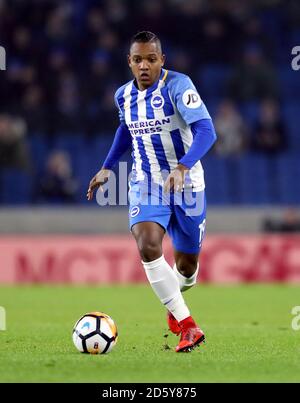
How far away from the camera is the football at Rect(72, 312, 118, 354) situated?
6883 mm

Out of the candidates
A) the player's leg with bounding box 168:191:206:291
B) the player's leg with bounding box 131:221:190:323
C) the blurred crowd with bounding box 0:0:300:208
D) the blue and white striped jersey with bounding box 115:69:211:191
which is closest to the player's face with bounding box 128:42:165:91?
the blue and white striped jersey with bounding box 115:69:211:191

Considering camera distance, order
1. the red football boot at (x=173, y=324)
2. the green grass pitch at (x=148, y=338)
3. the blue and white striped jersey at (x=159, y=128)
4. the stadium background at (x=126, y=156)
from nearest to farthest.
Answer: the green grass pitch at (x=148, y=338) < the blue and white striped jersey at (x=159, y=128) < the red football boot at (x=173, y=324) < the stadium background at (x=126, y=156)

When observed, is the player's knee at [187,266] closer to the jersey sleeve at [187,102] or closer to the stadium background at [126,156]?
the jersey sleeve at [187,102]

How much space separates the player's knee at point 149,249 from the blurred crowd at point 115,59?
9582 millimetres

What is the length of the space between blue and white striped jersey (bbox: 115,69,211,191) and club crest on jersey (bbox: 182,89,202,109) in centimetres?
8

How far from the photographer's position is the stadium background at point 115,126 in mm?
15484

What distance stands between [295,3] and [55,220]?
279 inches

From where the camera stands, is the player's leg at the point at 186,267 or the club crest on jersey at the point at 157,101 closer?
the club crest on jersey at the point at 157,101

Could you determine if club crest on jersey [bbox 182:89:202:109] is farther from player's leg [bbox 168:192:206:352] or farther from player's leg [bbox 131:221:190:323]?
player's leg [bbox 131:221:190:323]

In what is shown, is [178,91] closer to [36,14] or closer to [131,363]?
[131,363]

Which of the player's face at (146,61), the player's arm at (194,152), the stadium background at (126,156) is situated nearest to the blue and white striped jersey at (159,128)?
the player's face at (146,61)

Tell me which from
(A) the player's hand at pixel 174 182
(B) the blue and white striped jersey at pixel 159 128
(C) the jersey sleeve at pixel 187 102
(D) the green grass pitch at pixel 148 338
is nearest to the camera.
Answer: (D) the green grass pitch at pixel 148 338

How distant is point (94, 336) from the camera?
6.88 meters
